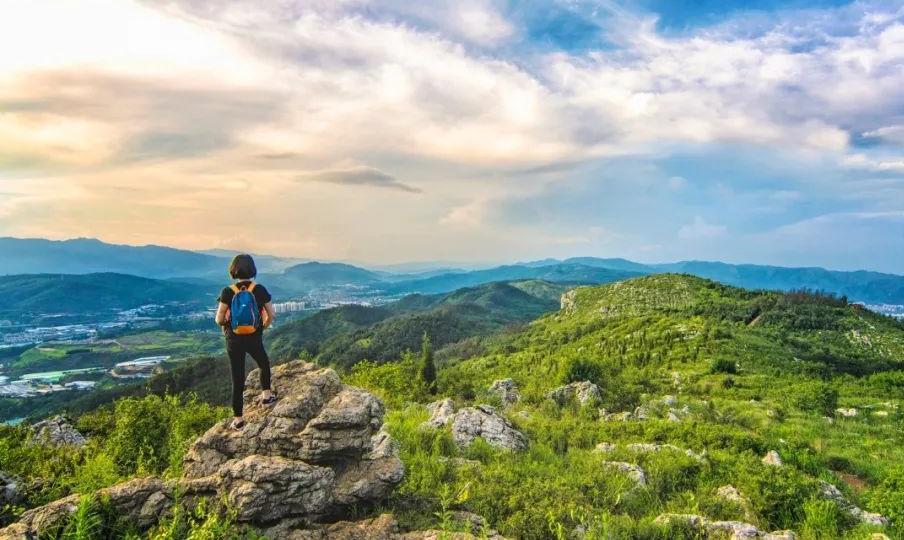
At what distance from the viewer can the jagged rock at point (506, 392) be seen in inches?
1240

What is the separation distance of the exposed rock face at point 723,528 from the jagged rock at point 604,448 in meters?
6.16

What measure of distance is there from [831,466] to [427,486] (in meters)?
17.6

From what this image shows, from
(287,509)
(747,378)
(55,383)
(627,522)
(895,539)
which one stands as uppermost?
(287,509)

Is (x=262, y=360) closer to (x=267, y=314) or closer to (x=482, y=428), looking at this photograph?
(x=267, y=314)

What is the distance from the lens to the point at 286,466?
8414 mm

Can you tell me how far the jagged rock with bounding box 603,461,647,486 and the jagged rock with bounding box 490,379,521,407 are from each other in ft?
49.8

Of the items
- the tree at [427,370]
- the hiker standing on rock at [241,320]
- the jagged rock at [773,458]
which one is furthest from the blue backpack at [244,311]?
the tree at [427,370]

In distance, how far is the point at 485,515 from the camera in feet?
32.3

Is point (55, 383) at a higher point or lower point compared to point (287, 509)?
lower

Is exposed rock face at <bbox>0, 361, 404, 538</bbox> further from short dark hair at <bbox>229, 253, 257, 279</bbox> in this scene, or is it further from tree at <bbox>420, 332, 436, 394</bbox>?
tree at <bbox>420, 332, 436, 394</bbox>

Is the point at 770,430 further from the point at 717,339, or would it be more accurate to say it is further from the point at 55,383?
the point at 55,383

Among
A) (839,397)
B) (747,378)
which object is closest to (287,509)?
(839,397)

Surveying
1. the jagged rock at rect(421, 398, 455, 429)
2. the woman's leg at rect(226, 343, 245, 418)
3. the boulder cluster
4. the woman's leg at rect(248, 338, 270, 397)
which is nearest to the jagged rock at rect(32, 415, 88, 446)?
the woman's leg at rect(226, 343, 245, 418)

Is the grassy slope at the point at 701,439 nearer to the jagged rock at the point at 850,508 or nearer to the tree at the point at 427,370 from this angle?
the jagged rock at the point at 850,508
